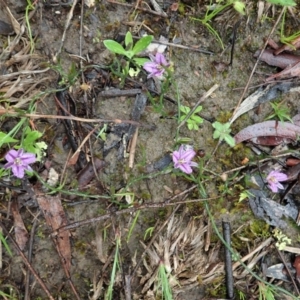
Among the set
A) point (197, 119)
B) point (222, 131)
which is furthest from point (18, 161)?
point (222, 131)

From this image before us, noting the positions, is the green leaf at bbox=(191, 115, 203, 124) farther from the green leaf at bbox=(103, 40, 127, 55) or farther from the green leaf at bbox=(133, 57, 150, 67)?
the green leaf at bbox=(103, 40, 127, 55)

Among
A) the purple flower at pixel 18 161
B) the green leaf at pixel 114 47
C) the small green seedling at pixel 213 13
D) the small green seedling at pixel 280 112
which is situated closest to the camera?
the purple flower at pixel 18 161

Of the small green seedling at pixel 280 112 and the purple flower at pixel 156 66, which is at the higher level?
the purple flower at pixel 156 66

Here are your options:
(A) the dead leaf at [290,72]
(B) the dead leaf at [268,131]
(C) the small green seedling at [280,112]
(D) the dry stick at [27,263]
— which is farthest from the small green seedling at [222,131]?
(D) the dry stick at [27,263]

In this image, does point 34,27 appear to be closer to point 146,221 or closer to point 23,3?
point 23,3

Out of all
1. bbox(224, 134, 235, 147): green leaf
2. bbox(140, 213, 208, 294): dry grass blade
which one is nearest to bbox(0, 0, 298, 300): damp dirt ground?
bbox(140, 213, 208, 294): dry grass blade

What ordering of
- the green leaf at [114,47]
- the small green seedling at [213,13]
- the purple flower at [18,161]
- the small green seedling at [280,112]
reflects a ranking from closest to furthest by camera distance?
1. the purple flower at [18,161]
2. the green leaf at [114,47]
3. the small green seedling at [213,13]
4. the small green seedling at [280,112]

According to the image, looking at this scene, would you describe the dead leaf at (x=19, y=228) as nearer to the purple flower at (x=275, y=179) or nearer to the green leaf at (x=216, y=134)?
the green leaf at (x=216, y=134)
